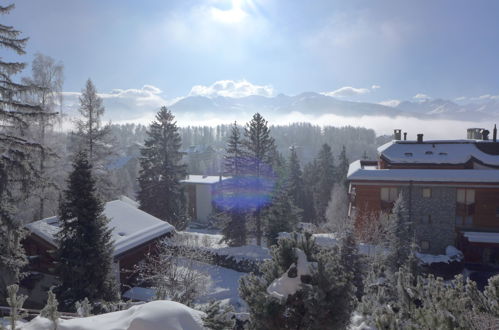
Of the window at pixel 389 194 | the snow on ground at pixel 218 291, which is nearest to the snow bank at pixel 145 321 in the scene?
the snow on ground at pixel 218 291

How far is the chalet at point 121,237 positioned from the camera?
50.6 ft

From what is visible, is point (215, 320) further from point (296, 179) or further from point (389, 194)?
point (296, 179)

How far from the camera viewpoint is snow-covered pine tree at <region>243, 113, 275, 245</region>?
28266 millimetres

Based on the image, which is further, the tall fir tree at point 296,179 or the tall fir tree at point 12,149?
the tall fir tree at point 296,179

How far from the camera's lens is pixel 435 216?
22.9 meters

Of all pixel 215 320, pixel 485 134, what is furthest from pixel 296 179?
pixel 215 320

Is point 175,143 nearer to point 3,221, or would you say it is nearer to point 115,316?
point 3,221

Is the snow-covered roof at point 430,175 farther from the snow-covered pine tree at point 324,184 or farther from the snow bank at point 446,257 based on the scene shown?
the snow-covered pine tree at point 324,184

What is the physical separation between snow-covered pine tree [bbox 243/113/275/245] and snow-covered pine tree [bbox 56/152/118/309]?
53.7ft

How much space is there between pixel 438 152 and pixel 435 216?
5.66 meters

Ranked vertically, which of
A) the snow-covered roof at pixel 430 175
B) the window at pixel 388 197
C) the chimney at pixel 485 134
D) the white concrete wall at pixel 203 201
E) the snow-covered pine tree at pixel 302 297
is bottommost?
the white concrete wall at pixel 203 201

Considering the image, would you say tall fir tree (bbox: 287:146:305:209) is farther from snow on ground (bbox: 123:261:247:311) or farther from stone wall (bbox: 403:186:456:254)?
snow on ground (bbox: 123:261:247:311)

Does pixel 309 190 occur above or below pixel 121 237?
below

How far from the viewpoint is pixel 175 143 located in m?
34.4
